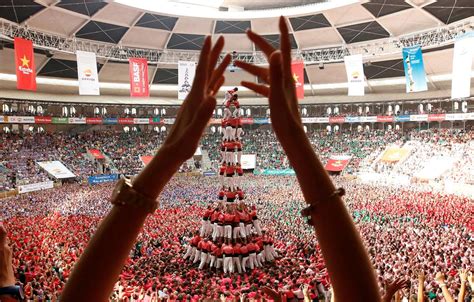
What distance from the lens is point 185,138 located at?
1.84 metres

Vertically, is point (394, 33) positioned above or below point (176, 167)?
above

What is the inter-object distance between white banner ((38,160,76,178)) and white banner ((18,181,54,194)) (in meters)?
2.72

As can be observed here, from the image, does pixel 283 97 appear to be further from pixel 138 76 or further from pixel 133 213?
pixel 138 76

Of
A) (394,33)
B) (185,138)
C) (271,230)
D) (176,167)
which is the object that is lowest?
(271,230)

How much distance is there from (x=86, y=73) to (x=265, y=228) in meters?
18.8

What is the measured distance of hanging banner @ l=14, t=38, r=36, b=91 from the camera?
79.3 feet

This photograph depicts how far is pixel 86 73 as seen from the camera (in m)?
→ 27.7

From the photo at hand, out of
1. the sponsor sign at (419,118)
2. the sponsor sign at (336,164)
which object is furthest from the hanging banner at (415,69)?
the sponsor sign at (419,118)

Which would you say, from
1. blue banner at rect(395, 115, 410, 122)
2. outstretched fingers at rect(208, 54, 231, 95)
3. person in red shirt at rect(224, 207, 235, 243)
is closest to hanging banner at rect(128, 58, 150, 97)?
person in red shirt at rect(224, 207, 235, 243)

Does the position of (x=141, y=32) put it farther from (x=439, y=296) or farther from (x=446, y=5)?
(x=439, y=296)

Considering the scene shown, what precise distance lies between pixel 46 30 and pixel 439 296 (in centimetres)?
3576

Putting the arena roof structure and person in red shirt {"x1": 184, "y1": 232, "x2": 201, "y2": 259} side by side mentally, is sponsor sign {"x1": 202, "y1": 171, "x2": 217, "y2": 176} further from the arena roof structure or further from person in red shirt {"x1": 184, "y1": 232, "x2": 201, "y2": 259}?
person in red shirt {"x1": 184, "y1": 232, "x2": 201, "y2": 259}

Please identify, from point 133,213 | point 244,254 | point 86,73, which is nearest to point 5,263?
point 133,213

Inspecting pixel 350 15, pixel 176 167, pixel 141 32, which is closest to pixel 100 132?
pixel 141 32
